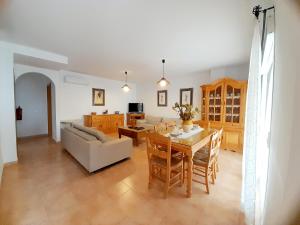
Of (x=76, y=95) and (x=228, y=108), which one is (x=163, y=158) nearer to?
(x=228, y=108)

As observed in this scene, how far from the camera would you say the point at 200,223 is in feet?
5.14

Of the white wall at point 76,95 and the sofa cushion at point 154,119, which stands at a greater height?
the white wall at point 76,95

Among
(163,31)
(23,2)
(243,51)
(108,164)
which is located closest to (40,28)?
(23,2)

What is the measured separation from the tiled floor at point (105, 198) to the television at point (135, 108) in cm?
426

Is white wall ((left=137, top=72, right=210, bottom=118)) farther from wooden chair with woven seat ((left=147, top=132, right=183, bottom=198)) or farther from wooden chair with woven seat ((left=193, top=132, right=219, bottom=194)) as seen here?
wooden chair with woven seat ((left=147, top=132, right=183, bottom=198))

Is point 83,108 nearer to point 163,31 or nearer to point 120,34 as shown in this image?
point 120,34

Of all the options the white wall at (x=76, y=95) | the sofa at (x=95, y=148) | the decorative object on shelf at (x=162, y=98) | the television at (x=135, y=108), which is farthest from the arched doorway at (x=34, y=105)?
the decorative object on shelf at (x=162, y=98)

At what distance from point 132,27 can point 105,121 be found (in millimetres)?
4306

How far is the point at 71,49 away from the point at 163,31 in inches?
80.9

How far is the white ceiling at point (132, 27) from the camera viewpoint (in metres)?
1.66

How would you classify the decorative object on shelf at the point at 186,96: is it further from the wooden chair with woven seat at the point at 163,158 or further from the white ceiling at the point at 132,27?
the wooden chair with woven seat at the point at 163,158

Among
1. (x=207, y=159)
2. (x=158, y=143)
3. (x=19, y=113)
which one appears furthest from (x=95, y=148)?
(x=19, y=113)

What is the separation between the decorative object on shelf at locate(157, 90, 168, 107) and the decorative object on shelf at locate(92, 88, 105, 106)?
97.4 inches

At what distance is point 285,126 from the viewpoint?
3.09ft
